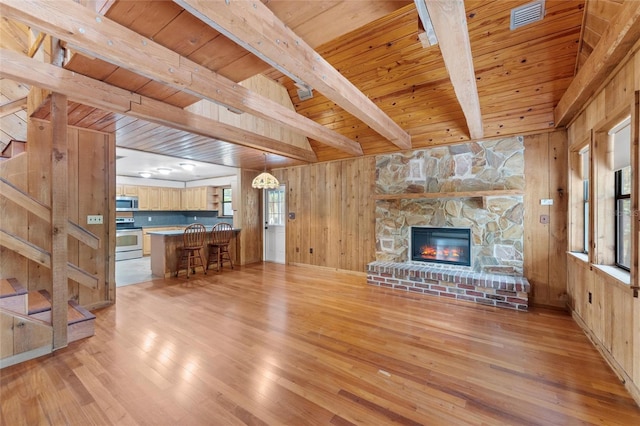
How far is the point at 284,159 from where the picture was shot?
5.51 metres

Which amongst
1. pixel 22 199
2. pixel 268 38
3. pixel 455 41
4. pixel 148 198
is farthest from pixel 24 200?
pixel 148 198

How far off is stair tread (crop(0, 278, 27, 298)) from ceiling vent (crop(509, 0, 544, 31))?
546 centimetres

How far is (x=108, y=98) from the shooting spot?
97.2 inches

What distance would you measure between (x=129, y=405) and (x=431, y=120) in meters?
4.76

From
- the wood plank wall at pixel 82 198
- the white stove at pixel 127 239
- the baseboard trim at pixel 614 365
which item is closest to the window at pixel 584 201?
the baseboard trim at pixel 614 365

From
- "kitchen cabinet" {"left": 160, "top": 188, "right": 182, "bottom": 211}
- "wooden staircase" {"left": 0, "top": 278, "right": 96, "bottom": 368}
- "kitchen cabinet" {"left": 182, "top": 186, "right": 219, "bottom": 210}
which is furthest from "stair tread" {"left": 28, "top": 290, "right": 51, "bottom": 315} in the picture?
"kitchen cabinet" {"left": 160, "top": 188, "right": 182, "bottom": 211}

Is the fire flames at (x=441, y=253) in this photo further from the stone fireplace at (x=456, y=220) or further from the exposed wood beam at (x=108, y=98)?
the exposed wood beam at (x=108, y=98)

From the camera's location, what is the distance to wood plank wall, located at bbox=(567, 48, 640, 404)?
6.06ft

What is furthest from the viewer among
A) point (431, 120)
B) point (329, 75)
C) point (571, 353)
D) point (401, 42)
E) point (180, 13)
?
point (431, 120)

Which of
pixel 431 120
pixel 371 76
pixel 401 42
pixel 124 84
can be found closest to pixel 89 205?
pixel 124 84

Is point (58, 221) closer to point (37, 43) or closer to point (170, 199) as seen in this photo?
point (37, 43)

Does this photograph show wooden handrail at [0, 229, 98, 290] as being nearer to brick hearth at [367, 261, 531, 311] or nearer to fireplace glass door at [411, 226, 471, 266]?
brick hearth at [367, 261, 531, 311]

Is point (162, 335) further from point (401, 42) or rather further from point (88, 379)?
point (401, 42)

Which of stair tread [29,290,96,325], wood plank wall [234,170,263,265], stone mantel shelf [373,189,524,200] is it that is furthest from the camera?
wood plank wall [234,170,263,265]
